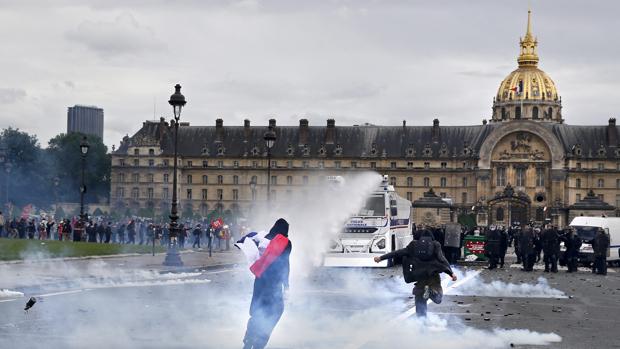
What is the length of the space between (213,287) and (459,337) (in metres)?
10.9

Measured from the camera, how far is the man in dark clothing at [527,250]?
42.2 meters

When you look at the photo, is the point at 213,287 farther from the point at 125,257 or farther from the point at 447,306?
the point at 125,257

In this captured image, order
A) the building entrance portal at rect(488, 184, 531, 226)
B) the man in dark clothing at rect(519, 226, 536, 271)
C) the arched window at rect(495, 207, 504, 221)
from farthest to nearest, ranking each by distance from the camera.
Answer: the arched window at rect(495, 207, 504, 221) < the building entrance portal at rect(488, 184, 531, 226) < the man in dark clothing at rect(519, 226, 536, 271)

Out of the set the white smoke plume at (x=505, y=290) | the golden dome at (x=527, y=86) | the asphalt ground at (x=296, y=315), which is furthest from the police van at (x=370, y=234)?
the golden dome at (x=527, y=86)

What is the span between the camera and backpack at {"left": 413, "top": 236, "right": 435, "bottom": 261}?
17.3 meters

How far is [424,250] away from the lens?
17344 millimetres

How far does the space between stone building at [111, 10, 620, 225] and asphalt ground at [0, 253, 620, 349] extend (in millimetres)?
117164

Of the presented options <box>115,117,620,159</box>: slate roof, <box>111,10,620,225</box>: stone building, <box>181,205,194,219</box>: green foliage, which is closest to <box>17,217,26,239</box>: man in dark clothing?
<box>181,205,194,219</box>: green foliage

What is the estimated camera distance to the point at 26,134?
26578 mm

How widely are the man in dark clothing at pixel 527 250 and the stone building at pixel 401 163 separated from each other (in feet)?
339

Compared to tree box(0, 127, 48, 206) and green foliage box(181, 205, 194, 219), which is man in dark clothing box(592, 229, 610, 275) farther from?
green foliage box(181, 205, 194, 219)

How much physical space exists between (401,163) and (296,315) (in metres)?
135

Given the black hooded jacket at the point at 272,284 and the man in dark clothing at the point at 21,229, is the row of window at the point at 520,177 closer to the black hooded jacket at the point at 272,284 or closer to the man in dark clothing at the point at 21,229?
the man in dark clothing at the point at 21,229

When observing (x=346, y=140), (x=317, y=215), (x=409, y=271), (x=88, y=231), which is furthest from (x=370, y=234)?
(x=346, y=140)
